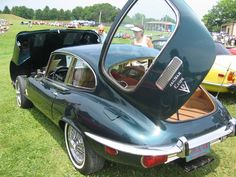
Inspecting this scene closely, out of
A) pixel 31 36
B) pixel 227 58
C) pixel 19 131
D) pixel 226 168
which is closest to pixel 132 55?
pixel 226 168

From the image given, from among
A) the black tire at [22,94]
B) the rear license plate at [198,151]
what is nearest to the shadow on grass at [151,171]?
the rear license plate at [198,151]

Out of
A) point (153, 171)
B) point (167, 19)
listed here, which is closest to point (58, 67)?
point (153, 171)

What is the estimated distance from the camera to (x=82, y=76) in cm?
414

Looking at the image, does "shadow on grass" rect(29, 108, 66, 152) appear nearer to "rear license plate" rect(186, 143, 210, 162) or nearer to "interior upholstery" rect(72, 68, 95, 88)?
"interior upholstery" rect(72, 68, 95, 88)

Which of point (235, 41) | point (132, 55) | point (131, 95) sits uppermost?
point (132, 55)

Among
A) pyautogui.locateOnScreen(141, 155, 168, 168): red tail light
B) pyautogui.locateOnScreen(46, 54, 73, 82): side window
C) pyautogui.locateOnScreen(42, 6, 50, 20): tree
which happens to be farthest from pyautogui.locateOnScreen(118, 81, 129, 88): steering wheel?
pyautogui.locateOnScreen(42, 6, 50, 20): tree

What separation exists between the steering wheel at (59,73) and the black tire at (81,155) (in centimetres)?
97

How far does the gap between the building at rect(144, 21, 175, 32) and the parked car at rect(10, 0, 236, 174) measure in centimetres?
6

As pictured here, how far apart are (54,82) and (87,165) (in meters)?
1.55

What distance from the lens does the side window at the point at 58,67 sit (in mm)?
4847

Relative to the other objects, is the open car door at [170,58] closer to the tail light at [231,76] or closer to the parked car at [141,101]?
the parked car at [141,101]

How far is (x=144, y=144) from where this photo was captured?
3129 mm

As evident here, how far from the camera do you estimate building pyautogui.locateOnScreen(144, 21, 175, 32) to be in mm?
3155

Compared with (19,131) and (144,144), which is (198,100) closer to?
(144,144)
